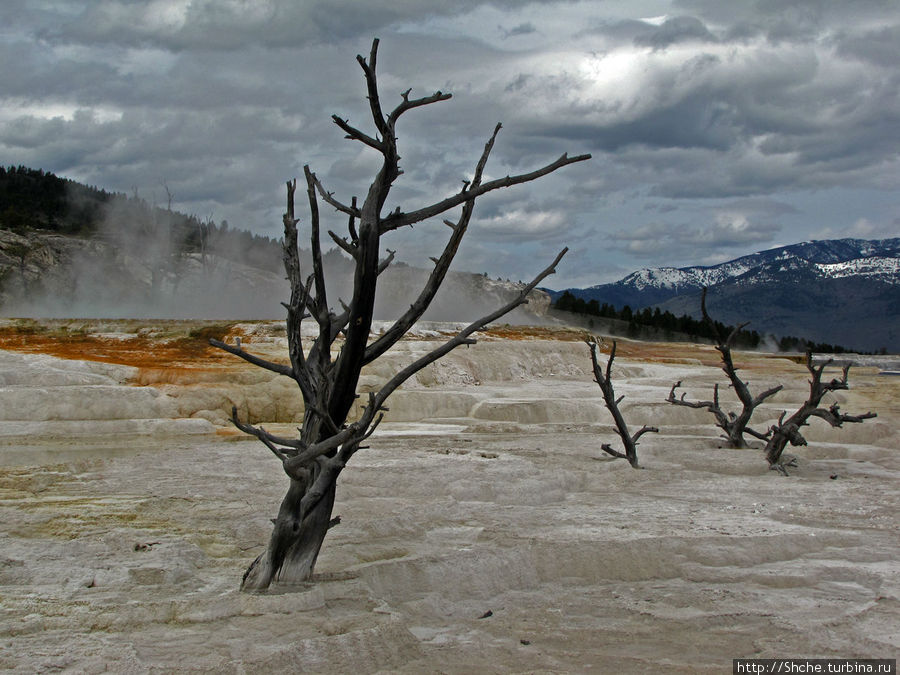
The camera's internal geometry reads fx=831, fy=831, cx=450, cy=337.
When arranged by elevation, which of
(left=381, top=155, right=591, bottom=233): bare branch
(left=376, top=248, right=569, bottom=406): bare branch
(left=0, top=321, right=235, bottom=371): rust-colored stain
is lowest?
(left=0, top=321, right=235, bottom=371): rust-colored stain

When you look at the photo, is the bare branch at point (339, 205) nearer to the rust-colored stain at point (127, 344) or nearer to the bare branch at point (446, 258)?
the bare branch at point (446, 258)

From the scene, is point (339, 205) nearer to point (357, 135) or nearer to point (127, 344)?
point (357, 135)

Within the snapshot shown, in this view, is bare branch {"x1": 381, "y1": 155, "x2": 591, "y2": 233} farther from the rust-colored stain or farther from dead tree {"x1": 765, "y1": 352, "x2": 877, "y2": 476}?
the rust-colored stain

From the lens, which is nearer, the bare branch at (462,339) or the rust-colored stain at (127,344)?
the bare branch at (462,339)

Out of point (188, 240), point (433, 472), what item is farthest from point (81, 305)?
point (433, 472)

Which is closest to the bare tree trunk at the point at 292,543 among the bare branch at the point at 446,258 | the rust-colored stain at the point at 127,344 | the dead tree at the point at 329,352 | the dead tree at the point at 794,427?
the dead tree at the point at 329,352

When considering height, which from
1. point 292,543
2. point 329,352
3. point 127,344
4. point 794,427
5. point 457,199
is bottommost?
point 127,344

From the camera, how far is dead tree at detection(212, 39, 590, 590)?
5531 mm

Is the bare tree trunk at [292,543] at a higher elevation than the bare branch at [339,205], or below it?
below

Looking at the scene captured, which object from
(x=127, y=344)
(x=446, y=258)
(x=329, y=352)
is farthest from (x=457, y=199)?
(x=127, y=344)

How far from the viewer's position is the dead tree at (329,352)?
5531 millimetres

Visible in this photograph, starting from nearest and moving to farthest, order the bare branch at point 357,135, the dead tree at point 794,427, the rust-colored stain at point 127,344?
the bare branch at point 357,135 → the dead tree at point 794,427 → the rust-colored stain at point 127,344

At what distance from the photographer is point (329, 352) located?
593 centimetres

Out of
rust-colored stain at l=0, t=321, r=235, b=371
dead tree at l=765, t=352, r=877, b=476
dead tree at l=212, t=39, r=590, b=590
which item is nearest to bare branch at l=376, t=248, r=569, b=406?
dead tree at l=212, t=39, r=590, b=590
